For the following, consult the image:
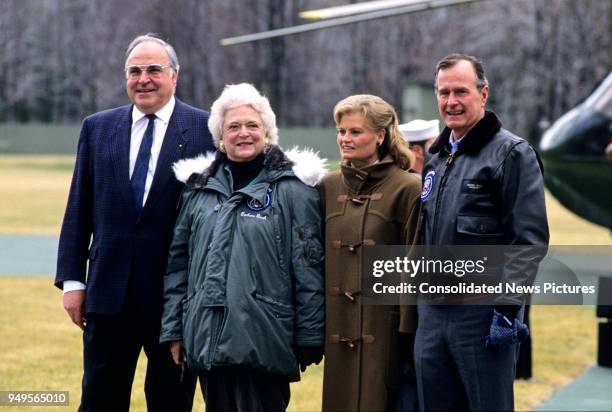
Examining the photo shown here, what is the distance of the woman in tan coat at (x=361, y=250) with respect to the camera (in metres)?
3.75

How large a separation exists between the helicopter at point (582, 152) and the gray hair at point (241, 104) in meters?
4.89

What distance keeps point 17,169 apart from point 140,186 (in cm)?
3347

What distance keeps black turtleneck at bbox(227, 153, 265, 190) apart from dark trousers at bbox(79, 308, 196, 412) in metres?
0.76

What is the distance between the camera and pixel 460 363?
11.3 ft

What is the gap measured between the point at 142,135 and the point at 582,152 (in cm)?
587

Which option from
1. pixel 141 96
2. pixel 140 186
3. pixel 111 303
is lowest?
pixel 111 303

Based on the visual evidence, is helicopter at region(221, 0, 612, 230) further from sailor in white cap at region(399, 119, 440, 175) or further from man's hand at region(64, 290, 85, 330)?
man's hand at region(64, 290, 85, 330)

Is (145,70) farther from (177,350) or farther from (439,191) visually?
(439,191)

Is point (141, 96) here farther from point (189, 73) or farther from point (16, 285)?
point (189, 73)

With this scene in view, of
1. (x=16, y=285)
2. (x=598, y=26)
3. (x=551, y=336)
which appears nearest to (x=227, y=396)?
(x=551, y=336)

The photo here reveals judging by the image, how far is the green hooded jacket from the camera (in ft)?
12.0

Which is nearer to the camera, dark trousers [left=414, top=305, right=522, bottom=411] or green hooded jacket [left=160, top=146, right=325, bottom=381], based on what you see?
dark trousers [left=414, top=305, right=522, bottom=411]

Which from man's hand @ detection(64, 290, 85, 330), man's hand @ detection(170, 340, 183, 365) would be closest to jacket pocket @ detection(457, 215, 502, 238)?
man's hand @ detection(170, 340, 183, 365)

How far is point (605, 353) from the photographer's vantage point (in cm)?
728
